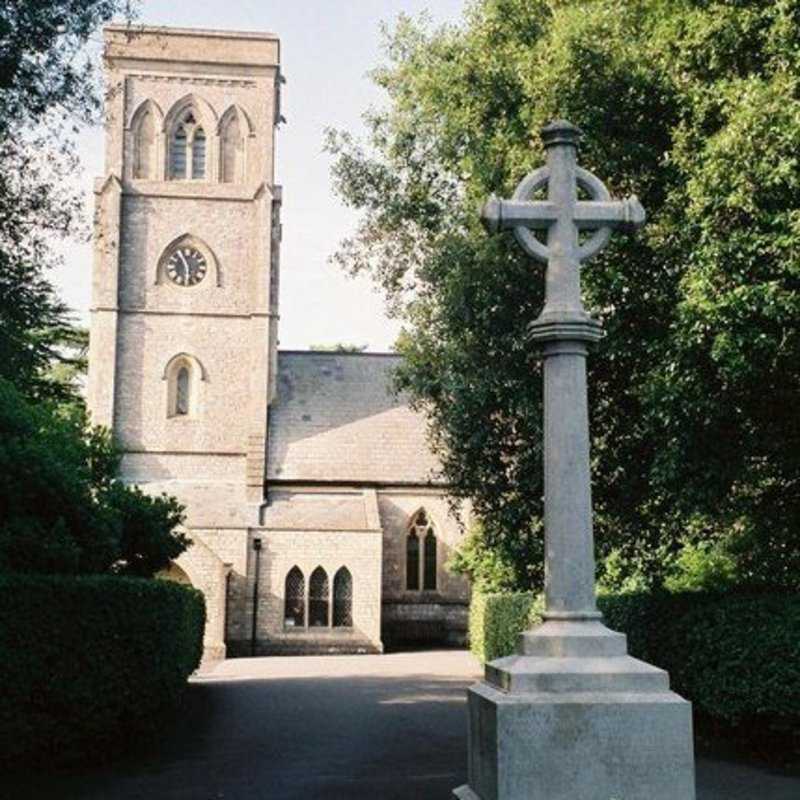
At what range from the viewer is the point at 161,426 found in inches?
1416

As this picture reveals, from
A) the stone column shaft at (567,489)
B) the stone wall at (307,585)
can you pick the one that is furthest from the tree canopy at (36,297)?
the stone wall at (307,585)

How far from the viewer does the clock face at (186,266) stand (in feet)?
120

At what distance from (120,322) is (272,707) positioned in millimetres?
21416

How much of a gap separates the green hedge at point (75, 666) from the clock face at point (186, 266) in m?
23.8

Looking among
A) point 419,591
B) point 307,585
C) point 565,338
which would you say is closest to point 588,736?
point 565,338

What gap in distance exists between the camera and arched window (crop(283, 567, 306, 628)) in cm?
3394

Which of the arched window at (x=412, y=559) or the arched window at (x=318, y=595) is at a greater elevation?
the arched window at (x=412, y=559)

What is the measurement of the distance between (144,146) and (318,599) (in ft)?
54.9

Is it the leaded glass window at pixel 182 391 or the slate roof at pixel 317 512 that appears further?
the leaded glass window at pixel 182 391

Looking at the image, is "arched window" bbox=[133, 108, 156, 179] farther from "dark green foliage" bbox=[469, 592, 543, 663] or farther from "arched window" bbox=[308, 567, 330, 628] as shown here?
"dark green foliage" bbox=[469, 592, 543, 663]

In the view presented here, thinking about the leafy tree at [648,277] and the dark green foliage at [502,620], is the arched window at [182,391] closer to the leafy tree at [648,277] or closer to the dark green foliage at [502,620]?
the dark green foliage at [502,620]

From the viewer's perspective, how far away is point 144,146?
37.3m

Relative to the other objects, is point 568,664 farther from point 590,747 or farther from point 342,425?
point 342,425

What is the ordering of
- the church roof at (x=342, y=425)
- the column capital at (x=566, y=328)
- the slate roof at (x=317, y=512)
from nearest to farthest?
the column capital at (x=566, y=328) → the slate roof at (x=317, y=512) → the church roof at (x=342, y=425)
